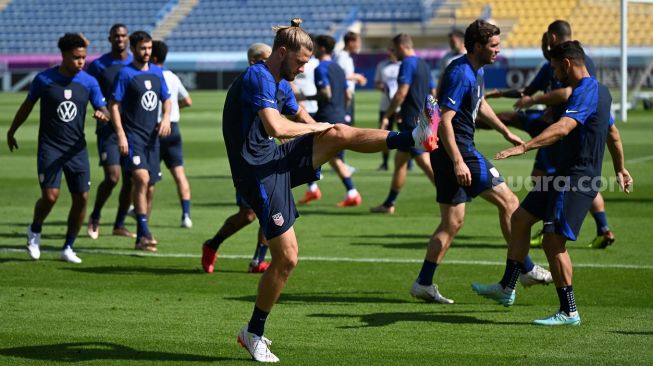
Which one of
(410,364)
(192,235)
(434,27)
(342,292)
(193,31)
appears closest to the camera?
(410,364)

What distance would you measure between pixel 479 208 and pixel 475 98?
262 inches

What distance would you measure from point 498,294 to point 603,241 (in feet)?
11.4

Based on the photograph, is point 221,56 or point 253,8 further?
point 253,8

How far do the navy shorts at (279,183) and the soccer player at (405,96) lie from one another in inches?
314

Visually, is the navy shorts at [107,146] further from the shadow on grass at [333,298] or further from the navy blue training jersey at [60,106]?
the shadow on grass at [333,298]

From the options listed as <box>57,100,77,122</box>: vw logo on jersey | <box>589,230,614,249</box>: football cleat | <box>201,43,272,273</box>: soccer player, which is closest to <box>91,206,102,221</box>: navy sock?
<box>57,100,77,122</box>: vw logo on jersey

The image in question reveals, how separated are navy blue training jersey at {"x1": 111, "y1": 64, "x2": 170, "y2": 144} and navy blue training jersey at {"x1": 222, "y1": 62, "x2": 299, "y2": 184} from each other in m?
5.15

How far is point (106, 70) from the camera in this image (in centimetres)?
1349

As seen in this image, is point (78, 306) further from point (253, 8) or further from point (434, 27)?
point (253, 8)

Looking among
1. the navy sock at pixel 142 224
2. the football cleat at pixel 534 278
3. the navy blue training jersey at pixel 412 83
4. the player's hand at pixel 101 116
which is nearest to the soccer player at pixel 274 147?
the football cleat at pixel 534 278

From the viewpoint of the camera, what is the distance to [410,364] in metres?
6.91

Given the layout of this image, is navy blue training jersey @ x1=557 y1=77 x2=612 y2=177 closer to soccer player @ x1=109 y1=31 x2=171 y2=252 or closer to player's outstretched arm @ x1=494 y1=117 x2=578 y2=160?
player's outstretched arm @ x1=494 y1=117 x2=578 y2=160

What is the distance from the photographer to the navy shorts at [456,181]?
29.4ft

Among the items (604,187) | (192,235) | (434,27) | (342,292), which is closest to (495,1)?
(434,27)
